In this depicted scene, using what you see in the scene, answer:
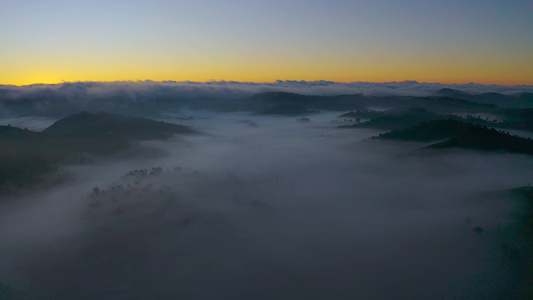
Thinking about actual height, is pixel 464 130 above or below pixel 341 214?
above

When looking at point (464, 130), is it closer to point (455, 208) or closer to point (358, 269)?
point (455, 208)

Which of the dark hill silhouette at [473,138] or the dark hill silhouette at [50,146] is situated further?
the dark hill silhouette at [473,138]

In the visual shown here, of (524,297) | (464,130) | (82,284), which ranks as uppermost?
(464,130)

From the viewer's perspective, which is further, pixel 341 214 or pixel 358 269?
pixel 341 214

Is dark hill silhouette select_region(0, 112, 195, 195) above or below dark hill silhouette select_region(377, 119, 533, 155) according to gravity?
below

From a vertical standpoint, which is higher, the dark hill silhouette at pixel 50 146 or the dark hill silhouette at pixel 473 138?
the dark hill silhouette at pixel 473 138

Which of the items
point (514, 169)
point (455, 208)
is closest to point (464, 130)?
point (514, 169)

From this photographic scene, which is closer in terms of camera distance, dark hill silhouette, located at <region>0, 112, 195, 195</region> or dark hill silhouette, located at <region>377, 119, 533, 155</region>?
dark hill silhouette, located at <region>0, 112, 195, 195</region>

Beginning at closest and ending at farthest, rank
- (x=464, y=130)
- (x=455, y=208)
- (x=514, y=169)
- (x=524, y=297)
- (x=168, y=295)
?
(x=524, y=297) < (x=168, y=295) < (x=455, y=208) < (x=514, y=169) < (x=464, y=130)

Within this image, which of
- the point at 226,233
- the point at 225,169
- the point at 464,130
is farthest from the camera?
the point at 225,169

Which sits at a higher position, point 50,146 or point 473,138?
point 473,138

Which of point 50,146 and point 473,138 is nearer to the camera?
point 473,138
